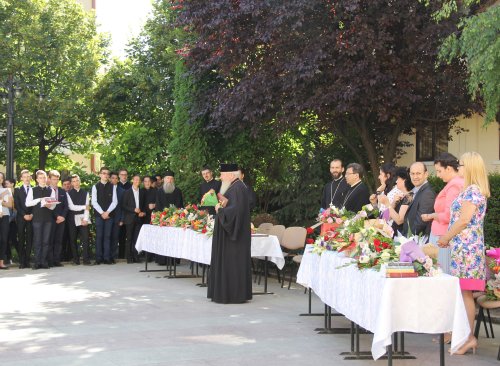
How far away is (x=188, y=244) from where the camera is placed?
1627cm

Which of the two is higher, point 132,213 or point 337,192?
point 337,192

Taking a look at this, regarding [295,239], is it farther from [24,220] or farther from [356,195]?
[24,220]

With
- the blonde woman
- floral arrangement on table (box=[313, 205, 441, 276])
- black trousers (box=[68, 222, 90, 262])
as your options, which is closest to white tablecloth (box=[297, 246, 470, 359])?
floral arrangement on table (box=[313, 205, 441, 276])

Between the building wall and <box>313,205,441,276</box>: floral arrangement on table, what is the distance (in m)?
11.8

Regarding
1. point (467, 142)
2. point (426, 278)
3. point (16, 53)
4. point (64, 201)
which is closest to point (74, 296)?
point (64, 201)

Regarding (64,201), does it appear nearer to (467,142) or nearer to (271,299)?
(271,299)

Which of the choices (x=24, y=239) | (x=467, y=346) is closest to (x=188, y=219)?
(x=24, y=239)

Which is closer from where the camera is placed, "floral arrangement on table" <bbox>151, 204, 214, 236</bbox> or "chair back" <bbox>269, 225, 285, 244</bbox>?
"floral arrangement on table" <bbox>151, 204, 214, 236</bbox>

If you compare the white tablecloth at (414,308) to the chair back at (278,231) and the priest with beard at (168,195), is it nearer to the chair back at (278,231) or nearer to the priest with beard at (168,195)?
the chair back at (278,231)

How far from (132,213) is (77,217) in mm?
1372

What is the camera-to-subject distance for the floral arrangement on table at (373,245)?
8.01 metres

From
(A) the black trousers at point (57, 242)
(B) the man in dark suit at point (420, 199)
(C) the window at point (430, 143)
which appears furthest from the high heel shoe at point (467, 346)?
(C) the window at point (430, 143)

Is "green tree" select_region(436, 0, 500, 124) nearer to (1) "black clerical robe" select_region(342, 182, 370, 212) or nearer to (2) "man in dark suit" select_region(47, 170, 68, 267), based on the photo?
(1) "black clerical robe" select_region(342, 182, 370, 212)

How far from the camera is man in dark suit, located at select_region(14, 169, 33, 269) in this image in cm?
1984
